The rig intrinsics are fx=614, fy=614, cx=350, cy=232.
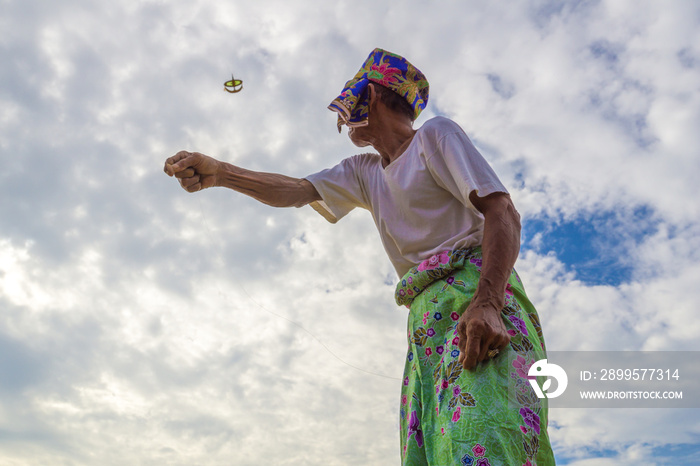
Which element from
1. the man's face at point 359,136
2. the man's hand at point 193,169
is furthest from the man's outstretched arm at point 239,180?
the man's face at point 359,136

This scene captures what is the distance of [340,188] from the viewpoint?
128 inches

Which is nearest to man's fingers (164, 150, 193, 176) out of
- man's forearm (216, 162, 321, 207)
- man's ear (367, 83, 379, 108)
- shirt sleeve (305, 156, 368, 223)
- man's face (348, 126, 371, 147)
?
man's forearm (216, 162, 321, 207)

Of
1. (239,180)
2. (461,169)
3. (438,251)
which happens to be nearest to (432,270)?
(438,251)

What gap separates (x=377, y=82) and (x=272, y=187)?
76 centimetres

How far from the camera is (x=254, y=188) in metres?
3.20

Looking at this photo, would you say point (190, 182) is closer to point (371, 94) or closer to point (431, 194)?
point (371, 94)

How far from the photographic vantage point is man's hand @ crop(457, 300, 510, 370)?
85.1 inches

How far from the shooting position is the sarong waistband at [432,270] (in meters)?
2.51

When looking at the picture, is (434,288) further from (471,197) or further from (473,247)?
(471,197)

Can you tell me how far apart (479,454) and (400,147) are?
60.3 inches

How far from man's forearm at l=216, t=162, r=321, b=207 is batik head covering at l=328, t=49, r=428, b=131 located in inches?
15.7

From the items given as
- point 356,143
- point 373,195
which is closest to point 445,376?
point 373,195

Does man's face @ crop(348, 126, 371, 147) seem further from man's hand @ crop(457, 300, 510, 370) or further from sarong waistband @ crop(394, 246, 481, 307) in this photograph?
man's hand @ crop(457, 300, 510, 370)

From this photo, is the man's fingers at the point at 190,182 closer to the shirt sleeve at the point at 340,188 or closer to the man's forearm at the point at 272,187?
the man's forearm at the point at 272,187
